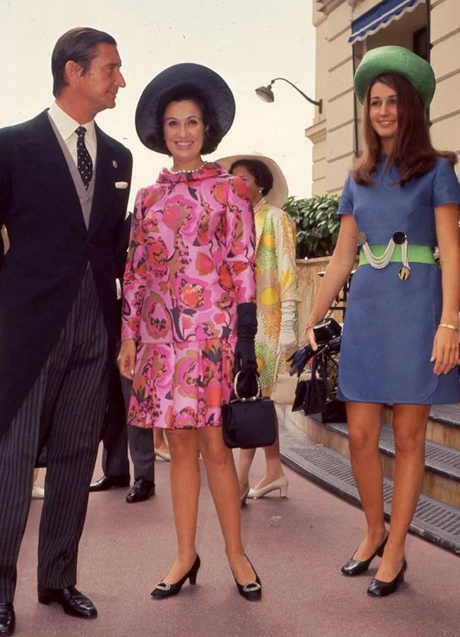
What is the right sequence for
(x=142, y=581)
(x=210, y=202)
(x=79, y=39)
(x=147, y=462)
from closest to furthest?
(x=79, y=39), (x=210, y=202), (x=142, y=581), (x=147, y=462)

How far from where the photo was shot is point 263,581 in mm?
3918

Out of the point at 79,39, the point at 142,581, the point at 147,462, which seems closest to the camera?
the point at 79,39

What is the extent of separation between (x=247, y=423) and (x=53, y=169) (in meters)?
1.18

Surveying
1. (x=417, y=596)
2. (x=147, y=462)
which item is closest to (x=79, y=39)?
(x=417, y=596)

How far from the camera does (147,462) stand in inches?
220

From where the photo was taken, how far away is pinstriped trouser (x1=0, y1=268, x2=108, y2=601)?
3338 mm

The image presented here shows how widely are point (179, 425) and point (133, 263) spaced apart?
669mm

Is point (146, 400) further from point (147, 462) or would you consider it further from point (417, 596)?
point (147, 462)

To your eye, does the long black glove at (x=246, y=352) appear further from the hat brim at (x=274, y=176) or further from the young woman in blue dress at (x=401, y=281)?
the hat brim at (x=274, y=176)

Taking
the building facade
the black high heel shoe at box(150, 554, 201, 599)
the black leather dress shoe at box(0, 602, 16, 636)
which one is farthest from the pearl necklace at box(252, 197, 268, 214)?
the building facade

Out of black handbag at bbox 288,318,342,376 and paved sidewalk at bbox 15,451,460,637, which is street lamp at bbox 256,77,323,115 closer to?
paved sidewalk at bbox 15,451,460,637

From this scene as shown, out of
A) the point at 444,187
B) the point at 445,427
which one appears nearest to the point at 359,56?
the point at 445,427

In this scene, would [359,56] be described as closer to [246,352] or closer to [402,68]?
[402,68]

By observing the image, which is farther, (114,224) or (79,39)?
(114,224)
